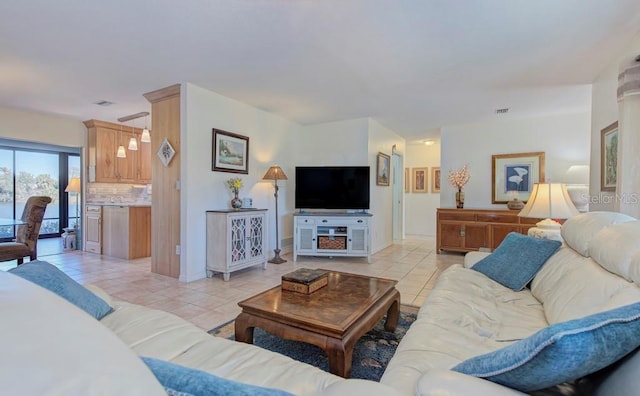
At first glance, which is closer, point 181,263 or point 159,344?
point 159,344

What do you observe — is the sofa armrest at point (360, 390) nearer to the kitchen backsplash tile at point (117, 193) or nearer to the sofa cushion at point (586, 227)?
the sofa cushion at point (586, 227)

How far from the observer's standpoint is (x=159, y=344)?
4.23 feet

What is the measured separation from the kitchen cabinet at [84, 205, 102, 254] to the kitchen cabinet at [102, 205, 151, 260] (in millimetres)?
138

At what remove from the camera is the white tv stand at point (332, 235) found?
4707 millimetres

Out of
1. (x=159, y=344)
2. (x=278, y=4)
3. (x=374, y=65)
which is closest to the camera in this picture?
(x=159, y=344)

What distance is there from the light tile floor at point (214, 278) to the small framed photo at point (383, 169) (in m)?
1.25

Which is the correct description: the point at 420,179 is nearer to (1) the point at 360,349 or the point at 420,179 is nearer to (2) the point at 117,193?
(1) the point at 360,349

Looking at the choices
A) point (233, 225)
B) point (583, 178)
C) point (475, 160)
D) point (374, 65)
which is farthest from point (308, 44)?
point (583, 178)

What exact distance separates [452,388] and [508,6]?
7.90 feet

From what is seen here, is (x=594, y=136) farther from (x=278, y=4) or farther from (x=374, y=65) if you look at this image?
(x=278, y=4)

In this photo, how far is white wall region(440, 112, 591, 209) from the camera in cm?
486

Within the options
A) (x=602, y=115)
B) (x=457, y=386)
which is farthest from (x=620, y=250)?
(x=602, y=115)

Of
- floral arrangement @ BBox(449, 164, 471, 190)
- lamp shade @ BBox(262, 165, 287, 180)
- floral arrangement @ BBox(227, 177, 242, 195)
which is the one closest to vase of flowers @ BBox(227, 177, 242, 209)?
floral arrangement @ BBox(227, 177, 242, 195)

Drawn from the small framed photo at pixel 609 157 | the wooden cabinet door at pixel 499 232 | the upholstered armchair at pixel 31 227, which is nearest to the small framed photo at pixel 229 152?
the upholstered armchair at pixel 31 227
